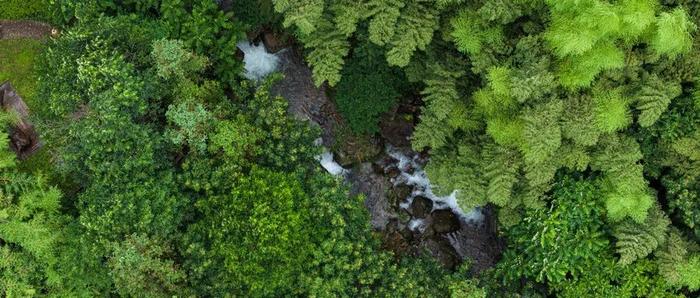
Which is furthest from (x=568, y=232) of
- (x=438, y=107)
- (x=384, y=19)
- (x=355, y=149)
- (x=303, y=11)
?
(x=303, y=11)

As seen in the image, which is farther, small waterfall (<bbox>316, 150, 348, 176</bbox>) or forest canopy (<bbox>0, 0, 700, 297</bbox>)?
small waterfall (<bbox>316, 150, 348, 176</bbox>)

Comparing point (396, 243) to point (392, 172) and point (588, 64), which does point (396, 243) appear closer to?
point (392, 172)

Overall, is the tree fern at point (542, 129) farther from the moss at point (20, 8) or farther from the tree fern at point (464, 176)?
the moss at point (20, 8)

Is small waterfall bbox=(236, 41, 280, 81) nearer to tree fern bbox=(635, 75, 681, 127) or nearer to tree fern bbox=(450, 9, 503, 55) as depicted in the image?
tree fern bbox=(450, 9, 503, 55)

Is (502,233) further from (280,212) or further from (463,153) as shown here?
(280,212)

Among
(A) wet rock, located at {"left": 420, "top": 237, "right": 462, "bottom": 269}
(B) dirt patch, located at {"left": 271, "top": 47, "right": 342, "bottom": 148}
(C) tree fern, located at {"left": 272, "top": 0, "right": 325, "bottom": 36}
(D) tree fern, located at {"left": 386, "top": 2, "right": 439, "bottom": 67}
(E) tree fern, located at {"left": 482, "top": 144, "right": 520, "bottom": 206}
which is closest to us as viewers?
(C) tree fern, located at {"left": 272, "top": 0, "right": 325, "bottom": 36}

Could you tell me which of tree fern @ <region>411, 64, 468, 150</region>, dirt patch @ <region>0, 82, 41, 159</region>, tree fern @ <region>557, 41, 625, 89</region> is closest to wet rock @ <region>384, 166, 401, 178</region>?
tree fern @ <region>411, 64, 468, 150</region>
